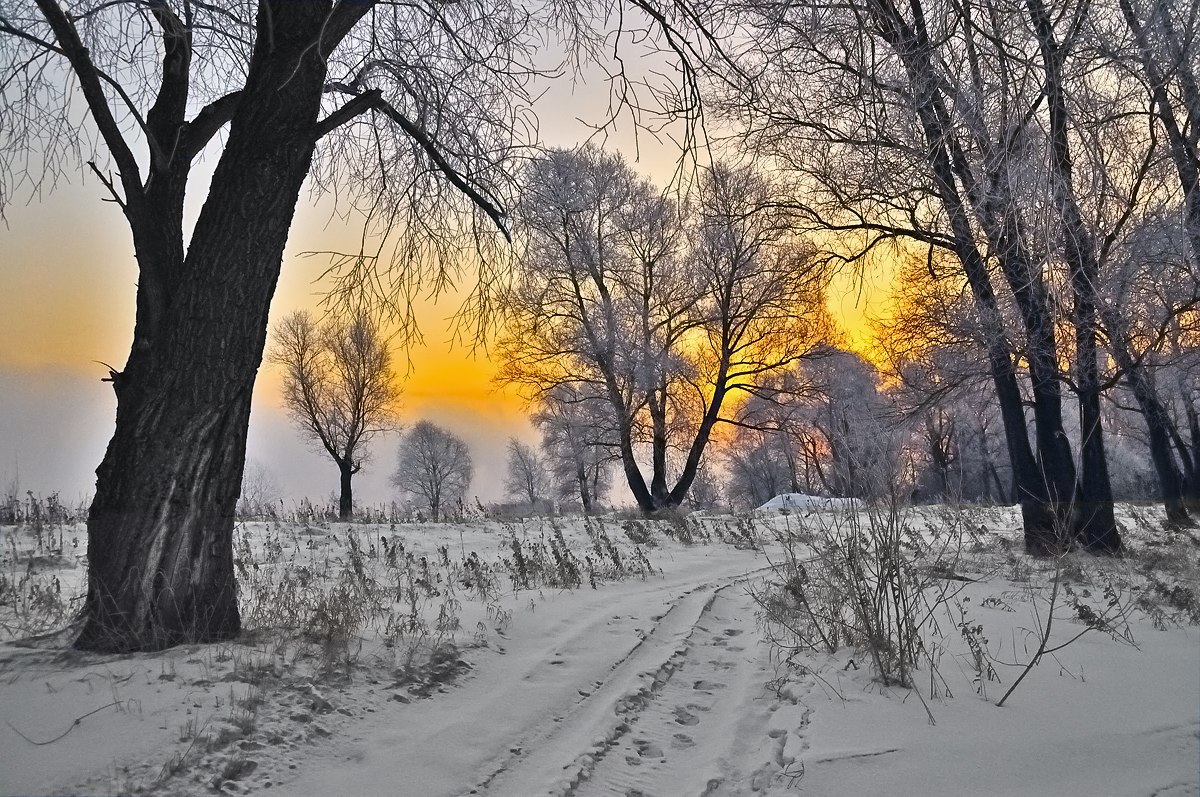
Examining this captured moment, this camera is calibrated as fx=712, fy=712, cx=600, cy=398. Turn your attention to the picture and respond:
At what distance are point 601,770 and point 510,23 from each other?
4.32 meters

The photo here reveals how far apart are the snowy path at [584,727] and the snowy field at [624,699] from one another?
16mm

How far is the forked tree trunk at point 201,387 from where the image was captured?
3.89 metres

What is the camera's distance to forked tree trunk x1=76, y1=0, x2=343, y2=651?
153 inches

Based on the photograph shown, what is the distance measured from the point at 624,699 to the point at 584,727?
446 millimetres

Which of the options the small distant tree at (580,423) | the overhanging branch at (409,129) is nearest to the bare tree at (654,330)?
the small distant tree at (580,423)

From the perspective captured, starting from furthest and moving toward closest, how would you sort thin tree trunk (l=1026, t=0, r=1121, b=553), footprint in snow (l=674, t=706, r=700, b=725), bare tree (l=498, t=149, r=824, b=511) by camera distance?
bare tree (l=498, t=149, r=824, b=511)
footprint in snow (l=674, t=706, r=700, b=725)
thin tree trunk (l=1026, t=0, r=1121, b=553)

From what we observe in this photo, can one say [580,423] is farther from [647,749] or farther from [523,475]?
[523,475]

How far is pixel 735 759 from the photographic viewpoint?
2.98 meters

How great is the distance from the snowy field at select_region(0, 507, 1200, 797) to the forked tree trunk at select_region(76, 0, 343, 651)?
0.33m

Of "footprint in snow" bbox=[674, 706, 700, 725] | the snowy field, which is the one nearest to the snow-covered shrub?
the snowy field

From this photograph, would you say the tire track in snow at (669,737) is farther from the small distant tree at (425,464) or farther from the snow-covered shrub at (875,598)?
the small distant tree at (425,464)

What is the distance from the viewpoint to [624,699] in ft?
12.2

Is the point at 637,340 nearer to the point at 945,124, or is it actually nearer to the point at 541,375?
the point at 541,375

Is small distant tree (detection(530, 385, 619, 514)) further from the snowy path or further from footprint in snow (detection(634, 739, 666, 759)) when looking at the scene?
footprint in snow (detection(634, 739, 666, 759))
